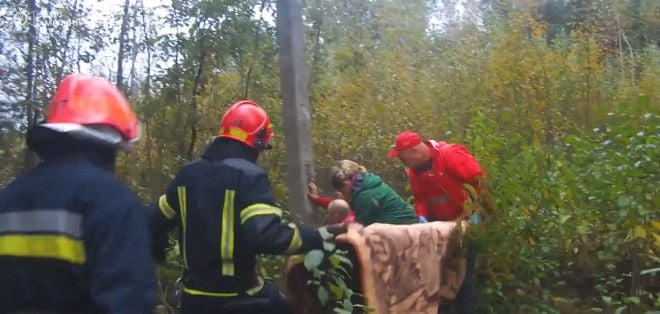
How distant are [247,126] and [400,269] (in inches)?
57.8

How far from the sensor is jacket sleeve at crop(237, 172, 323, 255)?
420cm

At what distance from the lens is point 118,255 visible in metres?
2.53

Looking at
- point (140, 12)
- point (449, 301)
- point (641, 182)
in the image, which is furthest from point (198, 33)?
point (641, 182)

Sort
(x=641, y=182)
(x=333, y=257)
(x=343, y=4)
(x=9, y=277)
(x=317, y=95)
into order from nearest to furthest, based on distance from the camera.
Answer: (x=9, y=277)
(x=333, y=257)
(x=641, y=182)
(x=317, y=95)
(x=343, y=4)

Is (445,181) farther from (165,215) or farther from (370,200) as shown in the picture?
(165,215)

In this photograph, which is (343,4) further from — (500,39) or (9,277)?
(9,277)

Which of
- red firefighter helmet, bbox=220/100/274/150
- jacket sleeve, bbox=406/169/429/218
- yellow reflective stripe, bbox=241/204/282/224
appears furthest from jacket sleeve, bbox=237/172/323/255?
jacket sleeve, bbox=406/169/429/218

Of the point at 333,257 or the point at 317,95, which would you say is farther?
the point at 317,95

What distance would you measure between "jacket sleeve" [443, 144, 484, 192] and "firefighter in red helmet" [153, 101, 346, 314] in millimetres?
1917

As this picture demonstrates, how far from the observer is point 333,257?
4.92 metres

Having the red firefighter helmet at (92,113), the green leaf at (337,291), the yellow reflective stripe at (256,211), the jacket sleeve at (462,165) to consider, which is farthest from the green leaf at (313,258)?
the red firefighter helmet at (92,113)

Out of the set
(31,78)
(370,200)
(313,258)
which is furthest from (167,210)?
(31,78)

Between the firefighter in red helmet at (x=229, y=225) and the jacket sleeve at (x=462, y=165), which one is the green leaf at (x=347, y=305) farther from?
the jacket sleeve at (x=462, y=165)

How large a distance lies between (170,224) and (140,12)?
5.06 meters
